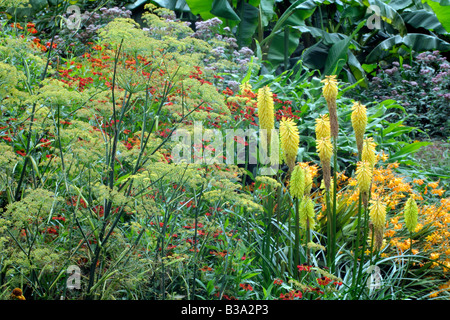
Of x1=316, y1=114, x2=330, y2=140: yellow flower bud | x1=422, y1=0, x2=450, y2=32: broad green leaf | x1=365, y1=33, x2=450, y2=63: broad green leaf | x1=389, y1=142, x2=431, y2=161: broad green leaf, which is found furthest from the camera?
x1=365, y1=33, x2=450, y2=63: broad green leaf

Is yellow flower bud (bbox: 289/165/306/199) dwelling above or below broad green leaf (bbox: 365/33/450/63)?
below

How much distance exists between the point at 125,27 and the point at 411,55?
8.18 m

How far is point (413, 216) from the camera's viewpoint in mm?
2623

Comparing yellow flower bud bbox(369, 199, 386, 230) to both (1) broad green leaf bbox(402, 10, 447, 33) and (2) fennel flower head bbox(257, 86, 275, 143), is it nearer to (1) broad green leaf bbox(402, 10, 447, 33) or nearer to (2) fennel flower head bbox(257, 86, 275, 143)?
(2) fennel flower head bbox(257, 86, 275, 143)

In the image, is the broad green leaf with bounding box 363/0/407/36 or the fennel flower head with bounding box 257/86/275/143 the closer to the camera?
the fennel flower head with bounding box 257/86/275/143

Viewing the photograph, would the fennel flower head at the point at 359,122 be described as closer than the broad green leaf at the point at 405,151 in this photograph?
Yes

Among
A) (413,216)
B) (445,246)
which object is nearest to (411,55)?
(445,246)

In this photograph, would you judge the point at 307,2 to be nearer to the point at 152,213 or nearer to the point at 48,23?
the point at 48,23

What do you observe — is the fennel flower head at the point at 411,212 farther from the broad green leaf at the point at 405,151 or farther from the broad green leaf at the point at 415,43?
the broad green leaf at the point at 415,43

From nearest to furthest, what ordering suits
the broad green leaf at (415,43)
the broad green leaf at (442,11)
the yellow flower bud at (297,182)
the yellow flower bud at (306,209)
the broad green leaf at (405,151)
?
the yellow flower bud at (297,182)
the yellow flower bud at (306,209)
the broad green leaf at (405,151)
the broad green leaf at (442,11)
the broad green leaf at (415,43)

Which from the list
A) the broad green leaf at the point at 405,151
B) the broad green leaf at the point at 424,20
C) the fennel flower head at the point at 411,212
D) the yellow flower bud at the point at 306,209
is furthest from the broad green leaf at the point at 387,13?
the yellow flower bud at the point at 306,209

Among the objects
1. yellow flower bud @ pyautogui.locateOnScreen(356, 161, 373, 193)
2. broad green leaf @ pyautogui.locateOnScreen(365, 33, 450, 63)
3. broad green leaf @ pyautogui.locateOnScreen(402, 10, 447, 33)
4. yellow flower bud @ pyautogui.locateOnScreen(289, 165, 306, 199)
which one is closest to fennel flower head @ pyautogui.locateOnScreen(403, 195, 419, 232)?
yellow flower bud @ pyautogui.locateOnScreen(356, 161, 373, 193)

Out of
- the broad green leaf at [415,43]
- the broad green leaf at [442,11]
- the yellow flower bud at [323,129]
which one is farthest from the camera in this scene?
the broad green leaf at [415,43]

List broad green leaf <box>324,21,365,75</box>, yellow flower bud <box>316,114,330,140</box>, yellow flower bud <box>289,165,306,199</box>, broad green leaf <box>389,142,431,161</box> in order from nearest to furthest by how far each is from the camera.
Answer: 1. yellow flower bud <box>289,165,306,199</box>
2. yellow flower bud <box>316,114,330,140</box>
3. broad green leaf <box>389,142,431,161</box>
4. broad green leaf <box>324,21,365,75</box>
